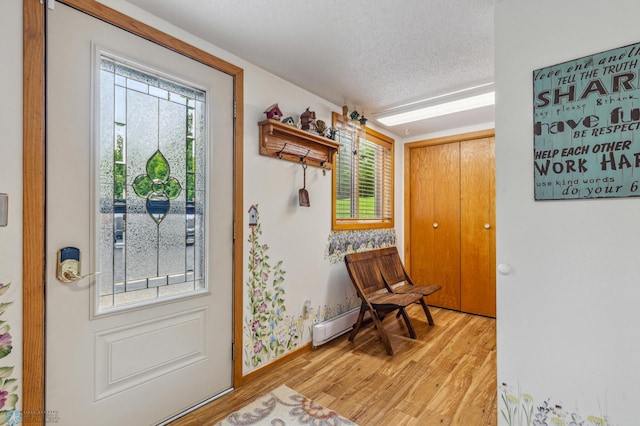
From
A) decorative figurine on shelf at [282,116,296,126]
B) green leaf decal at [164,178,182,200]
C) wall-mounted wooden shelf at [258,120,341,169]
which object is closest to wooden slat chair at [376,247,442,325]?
wall-mounted wooden shelf at [258,120,341,169]

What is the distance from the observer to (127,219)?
5.44ft

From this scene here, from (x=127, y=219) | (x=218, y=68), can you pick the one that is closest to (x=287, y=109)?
(x=218, y=68)

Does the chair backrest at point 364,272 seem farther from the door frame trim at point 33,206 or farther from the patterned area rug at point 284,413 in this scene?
the door frame trim at point 33,206

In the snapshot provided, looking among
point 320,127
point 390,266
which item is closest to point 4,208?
point 320,127

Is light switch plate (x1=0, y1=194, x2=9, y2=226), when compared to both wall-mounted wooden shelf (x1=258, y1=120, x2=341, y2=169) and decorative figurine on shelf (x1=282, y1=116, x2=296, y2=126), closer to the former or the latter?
wall-mounted wooden shelf (x1=258, y1=120, x2=341, y2=169)

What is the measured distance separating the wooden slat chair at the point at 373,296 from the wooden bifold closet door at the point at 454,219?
3.41 ft

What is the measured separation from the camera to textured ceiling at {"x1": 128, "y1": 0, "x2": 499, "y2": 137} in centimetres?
163

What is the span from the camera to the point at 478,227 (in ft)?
11.8

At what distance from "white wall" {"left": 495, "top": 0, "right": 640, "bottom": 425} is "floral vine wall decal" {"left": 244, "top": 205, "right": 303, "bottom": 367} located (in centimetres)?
151

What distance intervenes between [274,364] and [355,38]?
236 centimetres

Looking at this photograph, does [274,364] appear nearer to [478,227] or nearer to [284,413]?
[284,413]

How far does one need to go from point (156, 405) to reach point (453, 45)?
278cm

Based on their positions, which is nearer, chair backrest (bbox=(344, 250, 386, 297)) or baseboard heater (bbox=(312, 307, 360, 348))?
baseboard heater (bbox=(312, 307, 360, 348))

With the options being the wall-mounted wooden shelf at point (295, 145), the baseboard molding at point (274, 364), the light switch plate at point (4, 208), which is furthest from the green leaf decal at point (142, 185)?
the baseboard molding at point (274, 364)
